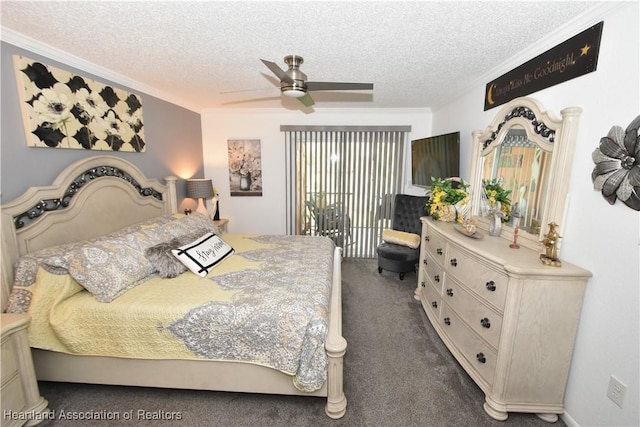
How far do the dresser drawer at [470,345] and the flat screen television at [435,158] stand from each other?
1.66 meters

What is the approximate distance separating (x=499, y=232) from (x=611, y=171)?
941mm

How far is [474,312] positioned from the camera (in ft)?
6.65

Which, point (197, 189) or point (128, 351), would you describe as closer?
point (128, 351)

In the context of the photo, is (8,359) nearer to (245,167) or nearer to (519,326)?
(519,326)

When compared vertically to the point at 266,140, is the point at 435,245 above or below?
below

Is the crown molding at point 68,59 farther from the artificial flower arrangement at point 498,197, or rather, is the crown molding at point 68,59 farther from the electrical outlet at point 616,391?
the electrical outlet at point 616,391

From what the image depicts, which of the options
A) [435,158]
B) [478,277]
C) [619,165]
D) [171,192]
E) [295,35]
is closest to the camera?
[619,165]

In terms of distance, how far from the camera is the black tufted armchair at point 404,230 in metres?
3.76

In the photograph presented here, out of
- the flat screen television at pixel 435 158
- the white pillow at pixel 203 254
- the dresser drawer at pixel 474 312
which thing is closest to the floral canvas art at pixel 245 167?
the white pillow at pixel 203 254

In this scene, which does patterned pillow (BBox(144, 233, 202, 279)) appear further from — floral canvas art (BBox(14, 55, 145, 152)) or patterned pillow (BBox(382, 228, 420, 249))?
patterned pillow (BBox(382, 228, 420, 249))

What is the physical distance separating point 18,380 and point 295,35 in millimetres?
2808

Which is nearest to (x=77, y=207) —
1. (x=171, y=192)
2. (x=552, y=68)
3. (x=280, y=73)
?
(x=171, y=192)

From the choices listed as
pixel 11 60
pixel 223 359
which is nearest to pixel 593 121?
pixel 223 359

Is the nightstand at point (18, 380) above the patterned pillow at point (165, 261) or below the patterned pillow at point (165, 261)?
below
